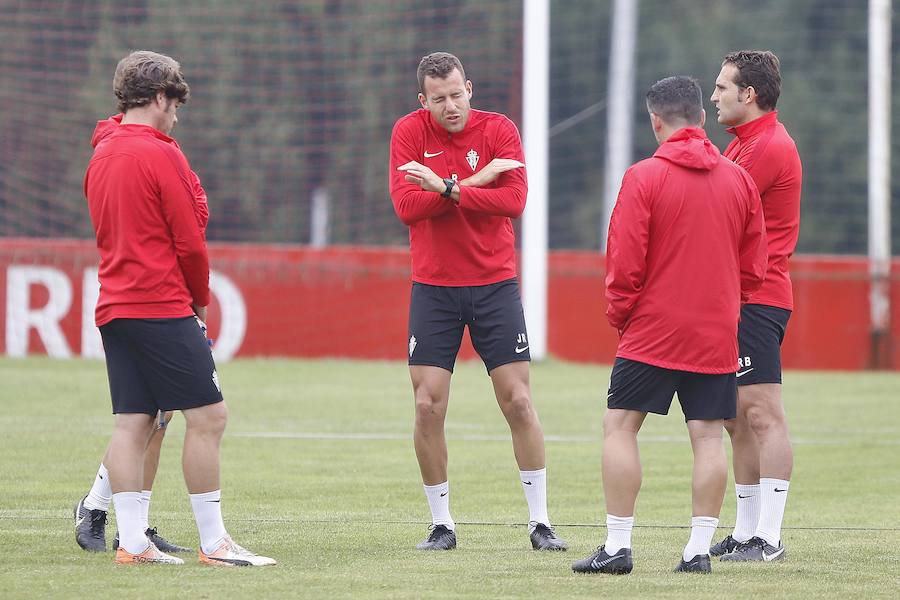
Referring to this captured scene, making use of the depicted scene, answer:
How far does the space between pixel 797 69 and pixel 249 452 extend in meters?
26.3

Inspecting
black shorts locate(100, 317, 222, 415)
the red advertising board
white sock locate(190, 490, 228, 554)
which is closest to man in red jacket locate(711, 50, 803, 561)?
white sock locate(190, 490, 228, 554)

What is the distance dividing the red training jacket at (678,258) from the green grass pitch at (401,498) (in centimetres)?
86

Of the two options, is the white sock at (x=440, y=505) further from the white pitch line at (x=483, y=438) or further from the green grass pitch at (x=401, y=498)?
the white pitch line at (x=483, y=438)

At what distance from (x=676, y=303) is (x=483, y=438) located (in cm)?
549

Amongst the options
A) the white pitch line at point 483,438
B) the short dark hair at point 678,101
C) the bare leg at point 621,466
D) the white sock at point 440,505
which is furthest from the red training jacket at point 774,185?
the white pitch line at point 483,438

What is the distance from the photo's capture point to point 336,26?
2586 cm

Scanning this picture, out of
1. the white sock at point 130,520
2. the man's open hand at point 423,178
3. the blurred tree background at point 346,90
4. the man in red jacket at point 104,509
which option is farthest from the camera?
the blurred tree background at point 346,90

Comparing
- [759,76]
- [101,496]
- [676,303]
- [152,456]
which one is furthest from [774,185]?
[101,496]

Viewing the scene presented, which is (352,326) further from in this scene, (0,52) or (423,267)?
(423,267)

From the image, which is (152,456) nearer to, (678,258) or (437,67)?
(437,67)

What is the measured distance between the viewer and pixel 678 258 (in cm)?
584

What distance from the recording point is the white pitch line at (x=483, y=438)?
1109 cm

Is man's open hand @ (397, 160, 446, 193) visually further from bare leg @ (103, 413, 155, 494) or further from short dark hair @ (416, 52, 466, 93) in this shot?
bare leg @ (103, 413, 155, 494)

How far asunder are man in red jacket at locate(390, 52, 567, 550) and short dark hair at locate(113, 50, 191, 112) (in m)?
1.13
